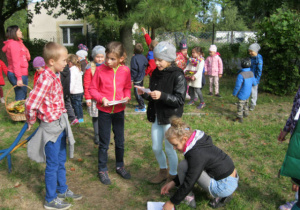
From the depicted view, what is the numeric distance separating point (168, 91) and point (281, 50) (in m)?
6.41

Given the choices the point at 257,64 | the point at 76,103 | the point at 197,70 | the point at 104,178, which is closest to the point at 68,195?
the point at 104,178

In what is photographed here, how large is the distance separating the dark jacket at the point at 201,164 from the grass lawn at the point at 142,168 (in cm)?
48

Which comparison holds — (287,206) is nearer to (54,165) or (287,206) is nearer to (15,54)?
(54,165)

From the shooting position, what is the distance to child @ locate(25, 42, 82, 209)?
2.70 m

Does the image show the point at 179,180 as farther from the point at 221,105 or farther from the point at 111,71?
the point at 221,105

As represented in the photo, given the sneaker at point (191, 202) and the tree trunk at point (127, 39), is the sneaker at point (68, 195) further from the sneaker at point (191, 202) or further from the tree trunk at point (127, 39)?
the tree trunk at point (127, 39)

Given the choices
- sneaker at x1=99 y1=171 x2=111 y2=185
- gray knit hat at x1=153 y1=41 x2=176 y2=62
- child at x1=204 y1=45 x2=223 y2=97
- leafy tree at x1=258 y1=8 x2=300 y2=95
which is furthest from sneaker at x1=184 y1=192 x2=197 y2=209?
leafy tree at x1=258 y1=8 x2=300 y2=95

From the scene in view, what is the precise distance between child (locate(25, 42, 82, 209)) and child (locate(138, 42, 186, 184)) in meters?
0.96

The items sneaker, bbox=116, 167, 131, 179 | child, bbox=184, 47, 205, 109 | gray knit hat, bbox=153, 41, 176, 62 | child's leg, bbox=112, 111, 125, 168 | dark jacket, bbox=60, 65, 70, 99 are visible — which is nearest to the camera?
gray knit hat, bbox=153, 41, 176, 62

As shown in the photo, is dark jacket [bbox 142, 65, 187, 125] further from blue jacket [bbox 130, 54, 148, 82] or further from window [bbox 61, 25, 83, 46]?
window [bbox 61, 25, 83, 46]

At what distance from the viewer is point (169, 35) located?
17.3m

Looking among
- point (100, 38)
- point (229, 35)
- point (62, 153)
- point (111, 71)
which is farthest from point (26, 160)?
point (229, 35)

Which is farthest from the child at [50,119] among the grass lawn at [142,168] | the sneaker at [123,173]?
the sneaker at [123,173]

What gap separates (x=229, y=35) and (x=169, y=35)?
3791 mm
